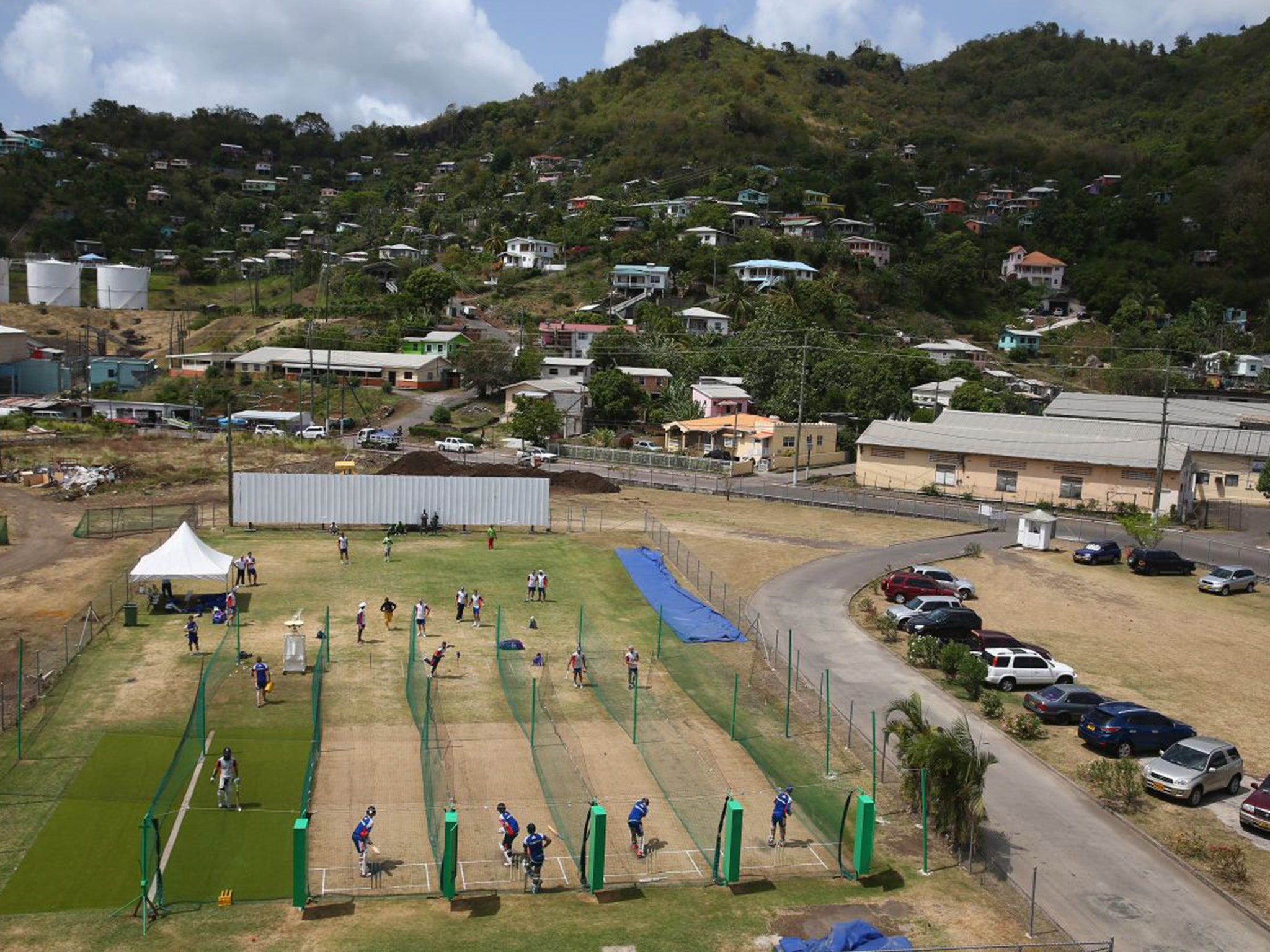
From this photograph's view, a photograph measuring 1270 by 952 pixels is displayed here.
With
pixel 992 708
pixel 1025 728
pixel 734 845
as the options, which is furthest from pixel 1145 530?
pixel 734 845

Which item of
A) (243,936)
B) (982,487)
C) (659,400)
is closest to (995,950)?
(243,936)

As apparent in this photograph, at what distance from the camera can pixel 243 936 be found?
47.7 feet

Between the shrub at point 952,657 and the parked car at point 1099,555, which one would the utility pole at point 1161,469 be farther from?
the shrub at point 952,657

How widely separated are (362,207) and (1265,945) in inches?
7970

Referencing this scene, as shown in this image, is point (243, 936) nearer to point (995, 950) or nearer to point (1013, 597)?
point (995, 950)

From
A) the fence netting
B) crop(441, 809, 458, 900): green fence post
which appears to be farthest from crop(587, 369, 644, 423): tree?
crop(441, 809, 458, 900): green fence post

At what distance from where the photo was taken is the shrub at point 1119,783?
21.0 m

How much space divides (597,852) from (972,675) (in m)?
14.8

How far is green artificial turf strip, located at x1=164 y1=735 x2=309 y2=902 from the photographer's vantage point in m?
15.9

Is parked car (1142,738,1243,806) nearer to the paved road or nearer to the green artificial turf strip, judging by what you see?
the paved road

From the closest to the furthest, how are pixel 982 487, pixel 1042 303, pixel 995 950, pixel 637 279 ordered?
pixel 995 950, pixel 982 487, pixel 637 279, pixel 1042 303

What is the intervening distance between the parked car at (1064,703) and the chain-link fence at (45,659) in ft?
78.8

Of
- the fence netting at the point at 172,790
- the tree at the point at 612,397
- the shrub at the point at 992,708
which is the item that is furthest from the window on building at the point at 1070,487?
the fence netting at the point at 172,790

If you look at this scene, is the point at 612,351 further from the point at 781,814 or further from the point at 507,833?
the point at 507,833
